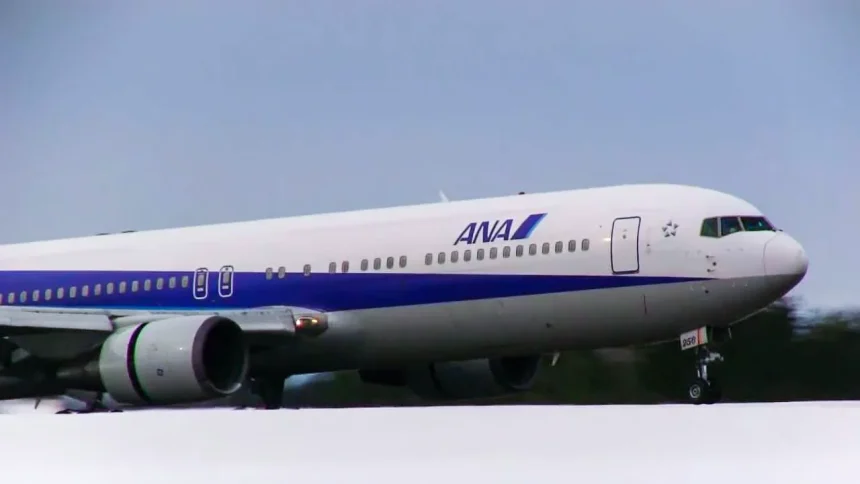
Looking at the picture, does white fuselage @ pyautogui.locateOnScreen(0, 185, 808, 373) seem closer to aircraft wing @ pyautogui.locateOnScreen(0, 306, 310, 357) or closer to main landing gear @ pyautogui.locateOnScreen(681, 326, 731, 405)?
main landing gear @ pyautogui.locateOnScreen(681, 326, 731, 405)

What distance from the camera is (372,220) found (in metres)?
11.1

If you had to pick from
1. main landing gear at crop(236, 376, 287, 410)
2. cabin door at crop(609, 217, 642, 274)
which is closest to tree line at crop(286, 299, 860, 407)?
cabin door at crop(609, 217, 642, 274)

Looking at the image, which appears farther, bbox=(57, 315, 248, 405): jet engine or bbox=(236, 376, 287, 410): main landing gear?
bbox=(236, 376, 287, 410): main landing gear

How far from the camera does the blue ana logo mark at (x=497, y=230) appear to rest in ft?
32.9

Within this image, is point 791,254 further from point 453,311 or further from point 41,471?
point 41,471

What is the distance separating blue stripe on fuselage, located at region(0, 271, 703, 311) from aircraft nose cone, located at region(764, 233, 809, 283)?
610 millimetres

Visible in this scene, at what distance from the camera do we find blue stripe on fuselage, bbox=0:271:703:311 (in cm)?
979

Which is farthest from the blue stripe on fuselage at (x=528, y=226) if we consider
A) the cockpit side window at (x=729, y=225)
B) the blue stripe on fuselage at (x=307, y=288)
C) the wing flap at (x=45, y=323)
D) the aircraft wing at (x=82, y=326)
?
the wing flap at (x=45, y=323)

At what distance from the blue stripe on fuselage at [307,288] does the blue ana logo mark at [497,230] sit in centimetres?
34

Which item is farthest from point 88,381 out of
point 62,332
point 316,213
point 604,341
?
point 604,341

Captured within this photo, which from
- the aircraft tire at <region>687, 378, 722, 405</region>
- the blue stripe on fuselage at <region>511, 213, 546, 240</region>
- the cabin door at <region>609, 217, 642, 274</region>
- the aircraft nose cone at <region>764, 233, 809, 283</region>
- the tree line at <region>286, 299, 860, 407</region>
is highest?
the blue stripe on fuselage at <region>511, 213, 546, 240</region>

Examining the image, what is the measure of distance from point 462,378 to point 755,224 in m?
3.97

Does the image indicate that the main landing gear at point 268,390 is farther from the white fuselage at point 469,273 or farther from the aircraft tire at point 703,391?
the aircraft tire at point 703,391

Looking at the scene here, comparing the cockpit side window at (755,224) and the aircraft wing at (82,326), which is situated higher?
the cockpit side window at (755,224)
